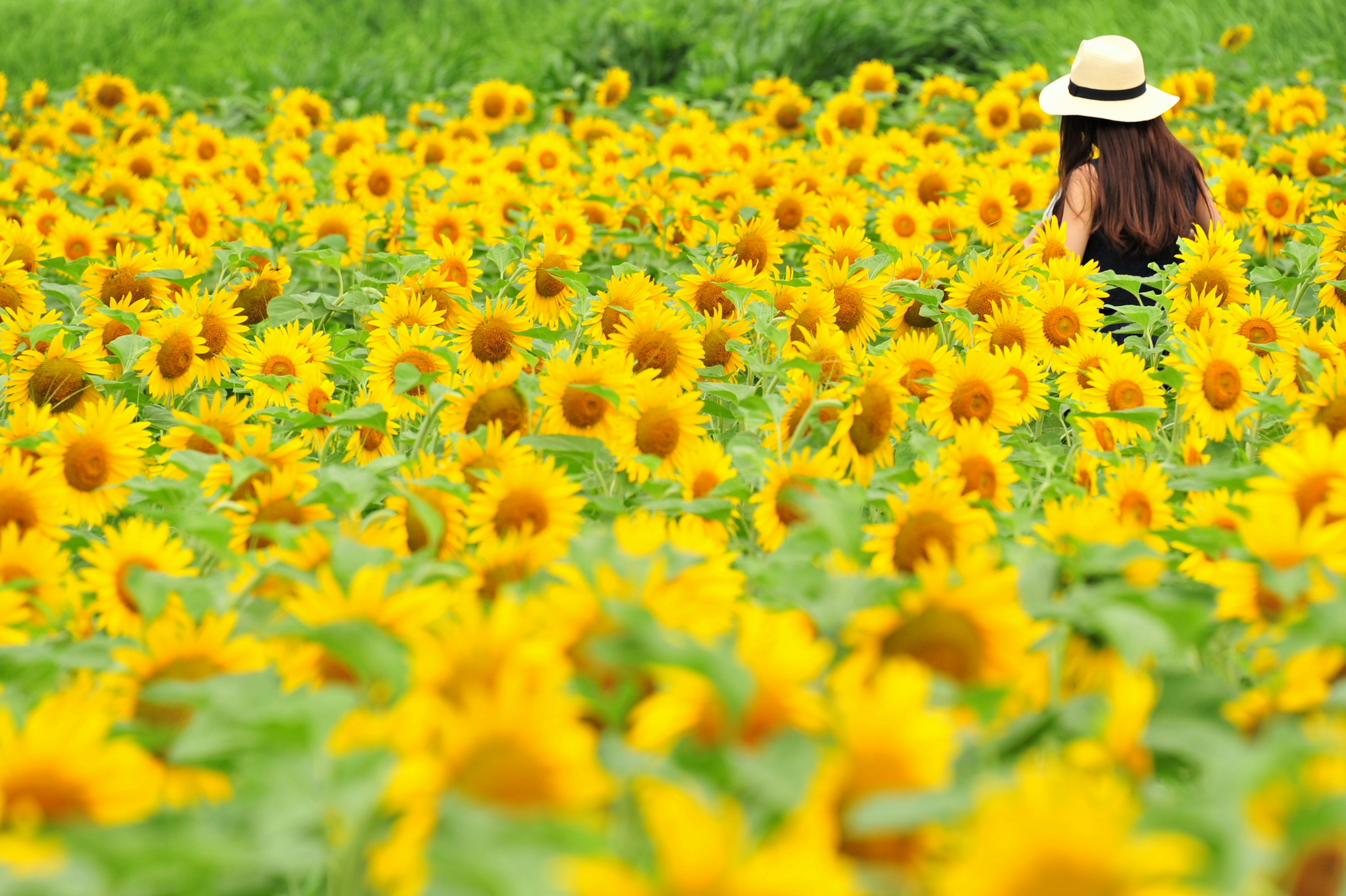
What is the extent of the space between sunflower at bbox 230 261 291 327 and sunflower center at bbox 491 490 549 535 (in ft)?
6.35

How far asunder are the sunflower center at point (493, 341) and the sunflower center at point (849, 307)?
0.84m

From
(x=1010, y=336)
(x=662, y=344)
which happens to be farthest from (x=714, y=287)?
(x=1010, y=336)

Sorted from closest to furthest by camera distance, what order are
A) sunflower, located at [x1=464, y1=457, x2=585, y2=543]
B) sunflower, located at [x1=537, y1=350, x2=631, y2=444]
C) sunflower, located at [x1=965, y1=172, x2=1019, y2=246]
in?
1. sunflower, located at [x1=464, y1=457, x2=585, y2=543]
2. sunflower, located at [x1=537, y1=350, x2=631, y2=444]
3. sunflower, located at [x1=965, y1=172, x2=1019, y2=246]

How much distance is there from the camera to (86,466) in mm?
2061

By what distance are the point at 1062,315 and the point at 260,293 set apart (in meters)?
2.20

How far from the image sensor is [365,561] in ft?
4.34

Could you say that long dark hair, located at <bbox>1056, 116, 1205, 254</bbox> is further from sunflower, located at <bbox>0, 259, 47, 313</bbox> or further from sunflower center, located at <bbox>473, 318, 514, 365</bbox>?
sunflower, located at <bbox>0, 259, 47, 313</bbox>

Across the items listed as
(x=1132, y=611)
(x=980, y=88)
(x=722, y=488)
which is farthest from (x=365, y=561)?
(x=980, y=88)

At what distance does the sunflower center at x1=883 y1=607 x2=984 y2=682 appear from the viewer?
1.19 meters

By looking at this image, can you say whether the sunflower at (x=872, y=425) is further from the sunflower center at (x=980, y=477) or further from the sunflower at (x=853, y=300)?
the sunflower at (x=853, y=300)

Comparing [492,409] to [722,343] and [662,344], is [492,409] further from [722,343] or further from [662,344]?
[722,343]

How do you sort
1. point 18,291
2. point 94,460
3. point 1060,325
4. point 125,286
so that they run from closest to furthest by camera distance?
point 94,460 → point 1060,325 → point 18,291 → point 125,286

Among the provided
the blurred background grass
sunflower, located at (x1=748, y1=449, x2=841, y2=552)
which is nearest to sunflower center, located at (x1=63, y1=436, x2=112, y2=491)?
sunflower, located at (x1=748, y1=449, x2=841, y2=552)

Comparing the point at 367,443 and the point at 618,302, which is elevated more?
the point at 618,302
